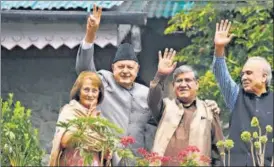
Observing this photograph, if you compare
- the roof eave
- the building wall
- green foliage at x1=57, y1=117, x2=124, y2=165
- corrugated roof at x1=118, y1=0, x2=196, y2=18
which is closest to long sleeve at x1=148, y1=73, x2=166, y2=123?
green foliage at x1=57, y1=117, x2=124, y2=165

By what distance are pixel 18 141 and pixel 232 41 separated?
98.1 inches

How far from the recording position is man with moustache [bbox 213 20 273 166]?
249 inches

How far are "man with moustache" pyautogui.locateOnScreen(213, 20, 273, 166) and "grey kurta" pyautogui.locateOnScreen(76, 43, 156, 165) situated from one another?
49 centimetres

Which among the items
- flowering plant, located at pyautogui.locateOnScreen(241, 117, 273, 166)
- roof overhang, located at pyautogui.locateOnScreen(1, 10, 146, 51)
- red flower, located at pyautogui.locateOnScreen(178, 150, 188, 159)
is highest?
roof overhang, located at pyautogui.locateOnScreen(1, 10, 146, 51)

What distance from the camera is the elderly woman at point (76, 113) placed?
20.1 ft

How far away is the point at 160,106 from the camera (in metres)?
6.45

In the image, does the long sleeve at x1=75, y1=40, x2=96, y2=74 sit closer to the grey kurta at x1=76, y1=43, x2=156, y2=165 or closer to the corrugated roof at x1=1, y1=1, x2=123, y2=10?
the grey kurta at x1=76, y1=43, x2=156, y2=165

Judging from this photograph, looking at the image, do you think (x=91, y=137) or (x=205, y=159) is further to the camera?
(x=205, y=159)

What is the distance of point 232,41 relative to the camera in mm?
8750

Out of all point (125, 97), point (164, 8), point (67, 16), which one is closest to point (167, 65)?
point (125, 97)

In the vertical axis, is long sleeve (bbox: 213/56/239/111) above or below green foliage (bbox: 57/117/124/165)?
above

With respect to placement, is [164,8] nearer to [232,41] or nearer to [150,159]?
[232,41]

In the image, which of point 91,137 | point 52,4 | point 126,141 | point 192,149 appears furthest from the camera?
point 52,4

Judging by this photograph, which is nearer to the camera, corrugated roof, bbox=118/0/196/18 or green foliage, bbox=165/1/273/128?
green foliage, bbox=165/1/273/128
